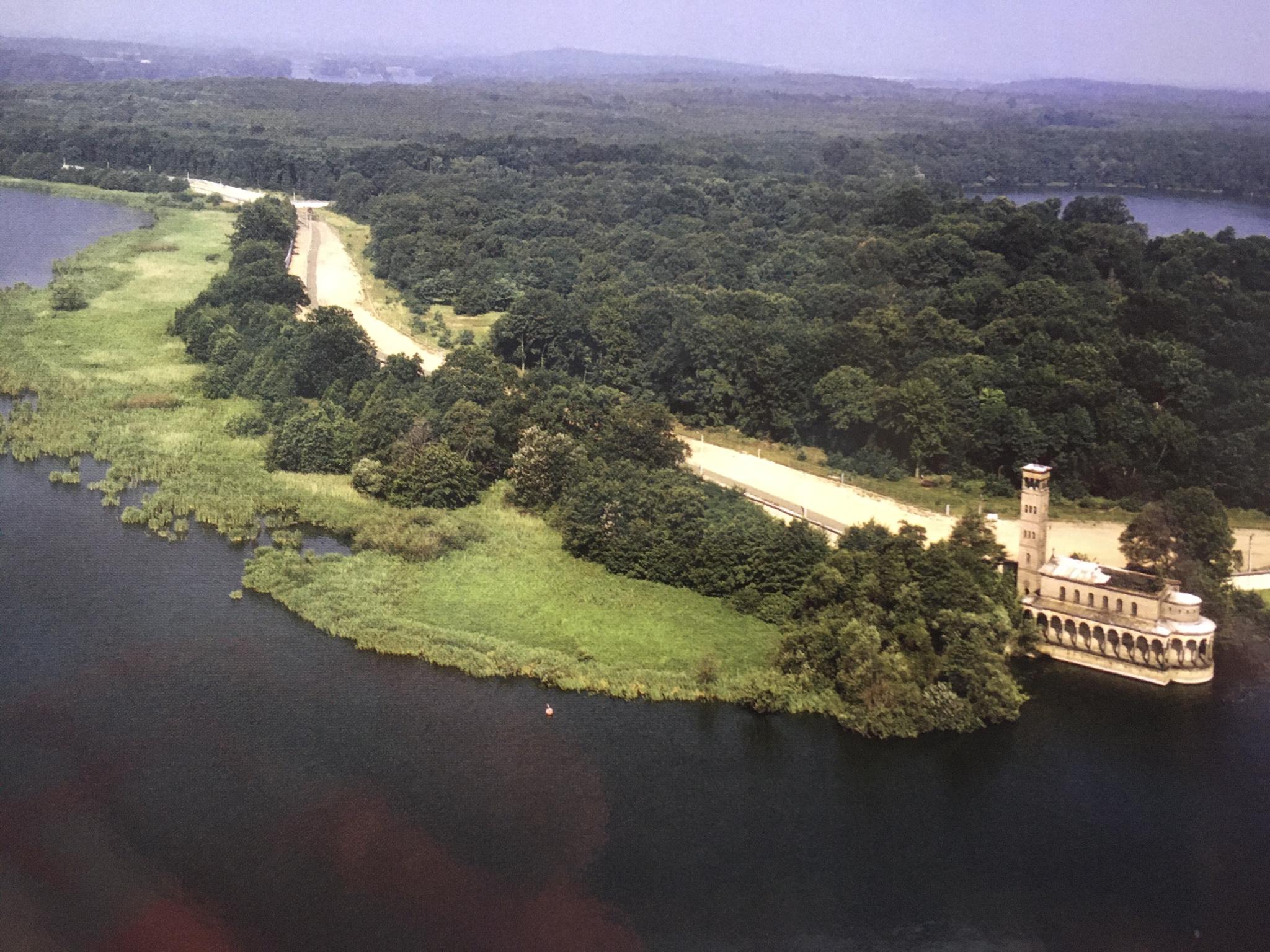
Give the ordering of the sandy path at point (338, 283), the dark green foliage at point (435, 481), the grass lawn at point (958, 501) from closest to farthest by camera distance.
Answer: the grass lawn at point (958, 501) → the dark green foliage at point (435, 481) → the sandy path at point (338, 283)

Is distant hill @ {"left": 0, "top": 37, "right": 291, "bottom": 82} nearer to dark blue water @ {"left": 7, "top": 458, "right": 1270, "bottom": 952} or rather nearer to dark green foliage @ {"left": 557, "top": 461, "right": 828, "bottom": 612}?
dark green foliage @ {"left": 557, "top": 461, "right": 828, "bottom": 612}

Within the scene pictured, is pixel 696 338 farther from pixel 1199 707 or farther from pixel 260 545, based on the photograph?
pixel 1199 707

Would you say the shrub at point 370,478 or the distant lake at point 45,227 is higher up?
the distant lake at point 45,227

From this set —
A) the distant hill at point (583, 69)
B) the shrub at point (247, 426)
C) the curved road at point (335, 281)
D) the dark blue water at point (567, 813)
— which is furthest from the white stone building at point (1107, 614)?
the distant hill at point (583, 69)

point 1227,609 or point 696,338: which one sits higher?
point 696,338

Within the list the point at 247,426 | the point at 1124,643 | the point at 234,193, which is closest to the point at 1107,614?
the point at 1124,643

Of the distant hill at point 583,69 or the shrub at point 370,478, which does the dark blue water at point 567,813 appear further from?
the distant hill at point 583,69

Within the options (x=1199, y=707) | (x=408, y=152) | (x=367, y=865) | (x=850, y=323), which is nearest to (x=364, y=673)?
(x=367, y=865)
